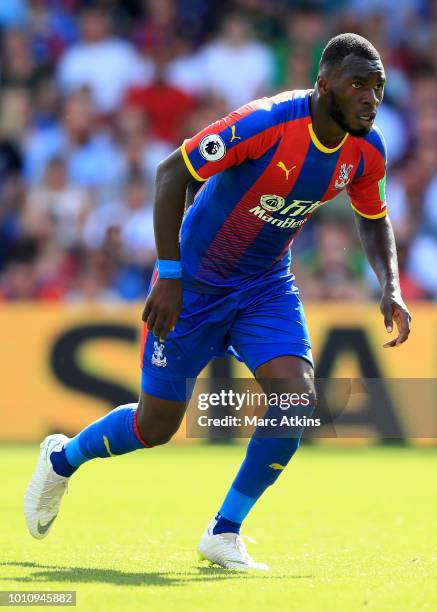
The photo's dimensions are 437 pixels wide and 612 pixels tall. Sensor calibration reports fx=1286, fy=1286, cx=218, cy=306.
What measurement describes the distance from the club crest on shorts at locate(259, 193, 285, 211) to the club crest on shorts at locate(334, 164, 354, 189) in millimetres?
272

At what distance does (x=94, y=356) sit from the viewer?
11.9 m

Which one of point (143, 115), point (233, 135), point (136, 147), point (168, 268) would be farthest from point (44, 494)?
point (143, 115)

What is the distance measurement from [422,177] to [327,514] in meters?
6.79

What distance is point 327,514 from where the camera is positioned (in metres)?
7.97

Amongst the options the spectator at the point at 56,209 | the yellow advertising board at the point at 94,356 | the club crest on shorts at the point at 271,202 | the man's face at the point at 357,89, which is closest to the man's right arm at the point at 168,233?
the club crest on shorts at the point at 271,202

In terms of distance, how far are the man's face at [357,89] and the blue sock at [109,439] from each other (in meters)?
1.82

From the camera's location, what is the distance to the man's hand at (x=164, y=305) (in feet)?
18.8

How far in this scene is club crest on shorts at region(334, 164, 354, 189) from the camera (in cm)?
602

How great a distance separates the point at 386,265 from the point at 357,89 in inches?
39.2

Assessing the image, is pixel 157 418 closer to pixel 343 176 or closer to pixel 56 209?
pixel 343 176

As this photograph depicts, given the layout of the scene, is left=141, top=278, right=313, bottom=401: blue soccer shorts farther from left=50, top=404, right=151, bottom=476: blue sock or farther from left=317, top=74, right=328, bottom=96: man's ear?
left=317, top=74, right=328, bottom=96: man's ear

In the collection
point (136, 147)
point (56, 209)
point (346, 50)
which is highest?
point (346, 50)

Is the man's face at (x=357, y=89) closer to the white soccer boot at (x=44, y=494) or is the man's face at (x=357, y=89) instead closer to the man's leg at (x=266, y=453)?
the man's leg at (x=266, y=453)
